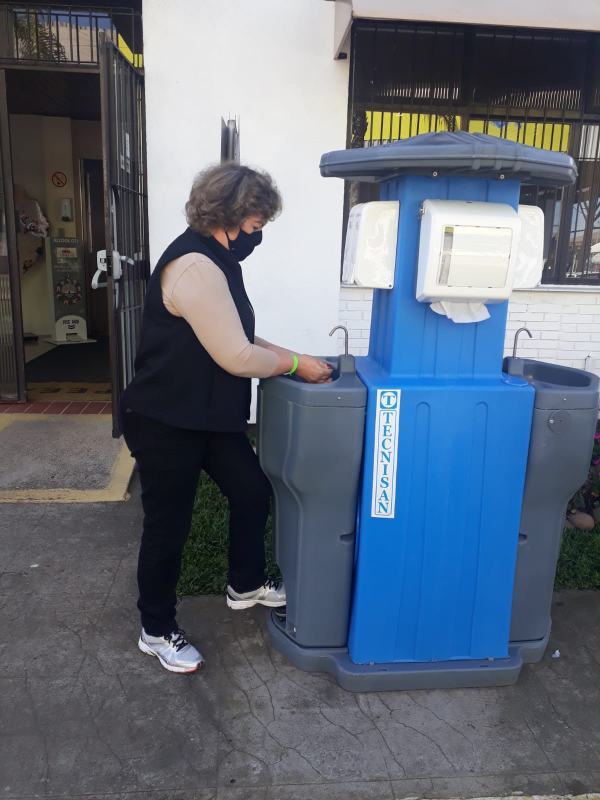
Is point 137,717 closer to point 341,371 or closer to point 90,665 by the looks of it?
point 90,665

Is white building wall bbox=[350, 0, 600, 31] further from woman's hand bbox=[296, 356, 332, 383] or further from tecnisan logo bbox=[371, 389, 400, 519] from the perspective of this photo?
tecnisan logo bbox=[371, 389, 400, 519]

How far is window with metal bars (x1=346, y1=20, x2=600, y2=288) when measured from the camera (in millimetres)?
5078

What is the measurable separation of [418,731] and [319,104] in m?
4.25

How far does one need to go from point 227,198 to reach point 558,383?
1503 mm

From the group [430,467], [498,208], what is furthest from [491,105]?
Result: [430,467]

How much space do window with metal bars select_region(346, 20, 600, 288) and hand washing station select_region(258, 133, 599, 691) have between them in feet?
10.2

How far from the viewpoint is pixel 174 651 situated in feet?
8.52

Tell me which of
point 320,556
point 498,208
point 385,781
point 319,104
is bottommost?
point 385,781

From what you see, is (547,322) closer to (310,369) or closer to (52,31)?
(310,369)

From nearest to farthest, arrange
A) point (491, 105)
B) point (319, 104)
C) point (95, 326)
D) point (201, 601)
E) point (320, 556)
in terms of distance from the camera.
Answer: point (320, 556), point (201, 601), point (319, 104), point (491, 105), point (95, 326)

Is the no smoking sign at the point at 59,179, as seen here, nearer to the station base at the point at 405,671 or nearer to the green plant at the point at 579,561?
the green plant at the point at 579,561

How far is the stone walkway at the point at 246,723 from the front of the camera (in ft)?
6.89

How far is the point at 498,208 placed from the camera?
7.26 feet

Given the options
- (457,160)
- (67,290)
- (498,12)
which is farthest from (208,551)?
(67,290)
